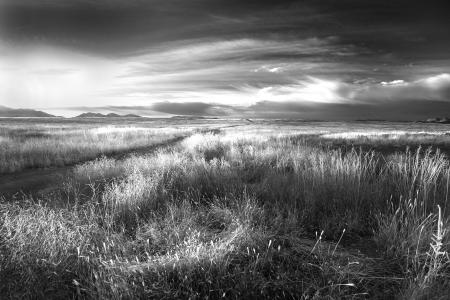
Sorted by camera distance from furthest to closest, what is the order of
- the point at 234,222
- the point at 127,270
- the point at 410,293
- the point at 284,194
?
1. the point at 284,194
2. the point at 234,222
3. the point at 127,270
4. the point at 410,293

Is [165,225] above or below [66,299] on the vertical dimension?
above

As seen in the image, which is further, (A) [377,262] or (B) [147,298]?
(A) [377,262]

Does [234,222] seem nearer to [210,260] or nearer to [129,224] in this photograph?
[210,260]

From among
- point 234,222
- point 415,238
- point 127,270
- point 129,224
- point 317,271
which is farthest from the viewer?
point 129,224

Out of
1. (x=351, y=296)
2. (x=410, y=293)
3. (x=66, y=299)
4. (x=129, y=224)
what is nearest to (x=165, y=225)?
(x=129, y=224)

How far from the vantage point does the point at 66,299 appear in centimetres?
256

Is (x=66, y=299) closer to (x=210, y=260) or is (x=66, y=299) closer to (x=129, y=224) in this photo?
(x=210, y=260)

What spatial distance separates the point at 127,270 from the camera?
2.67 meters

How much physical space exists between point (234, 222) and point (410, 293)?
1.90 metres

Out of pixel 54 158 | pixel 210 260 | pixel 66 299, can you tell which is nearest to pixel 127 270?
pixel 66 299

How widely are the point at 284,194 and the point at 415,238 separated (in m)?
2.51

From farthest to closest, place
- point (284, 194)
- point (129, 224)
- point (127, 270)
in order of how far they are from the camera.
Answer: point (284, 194), point (129, 224), point (127, 270)

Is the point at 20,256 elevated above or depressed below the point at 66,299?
above

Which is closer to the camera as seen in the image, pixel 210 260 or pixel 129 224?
pixel 210 260
